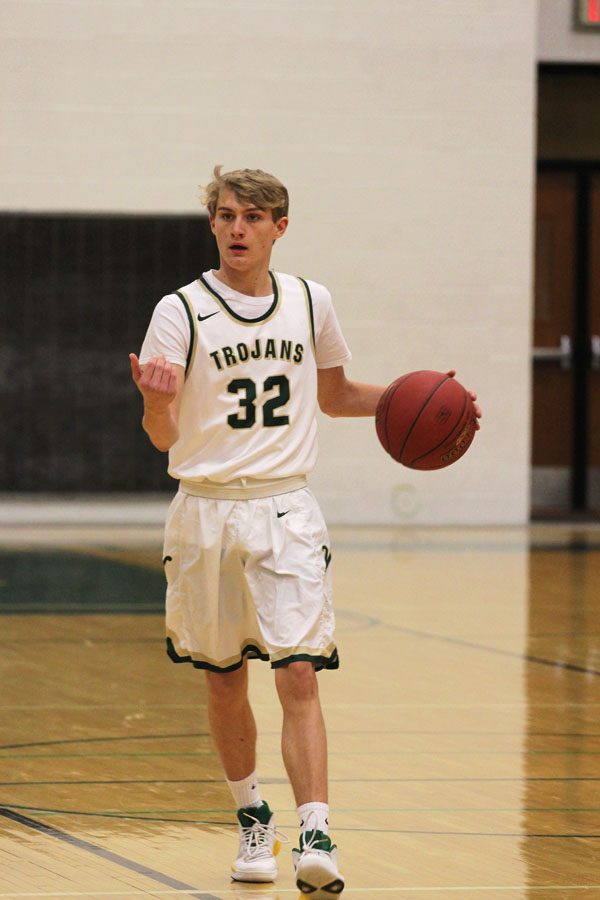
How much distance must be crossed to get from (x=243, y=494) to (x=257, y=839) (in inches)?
31.0

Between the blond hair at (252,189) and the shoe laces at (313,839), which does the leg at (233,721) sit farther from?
the blond hair at (252,189)

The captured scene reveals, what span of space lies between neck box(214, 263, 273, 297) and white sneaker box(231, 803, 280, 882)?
1199mm

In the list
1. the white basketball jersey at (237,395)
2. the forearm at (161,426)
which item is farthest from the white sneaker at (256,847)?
the forearm at (161,426)

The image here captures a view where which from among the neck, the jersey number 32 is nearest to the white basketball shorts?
the jersey number 32

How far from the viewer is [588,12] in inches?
550

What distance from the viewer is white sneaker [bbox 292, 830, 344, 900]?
11.5ft

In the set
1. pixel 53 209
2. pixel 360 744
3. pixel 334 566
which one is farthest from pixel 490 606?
pixel 53 209

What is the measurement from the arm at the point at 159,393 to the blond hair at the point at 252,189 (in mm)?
439

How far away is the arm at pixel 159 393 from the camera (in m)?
3.68

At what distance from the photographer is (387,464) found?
13.6 m

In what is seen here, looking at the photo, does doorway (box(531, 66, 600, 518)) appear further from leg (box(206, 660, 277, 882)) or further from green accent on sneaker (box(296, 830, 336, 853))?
green accent on sneaker (box(296, 830, 336, 853))

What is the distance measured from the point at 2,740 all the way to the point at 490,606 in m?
4.08

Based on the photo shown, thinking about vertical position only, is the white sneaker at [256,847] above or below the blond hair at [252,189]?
below

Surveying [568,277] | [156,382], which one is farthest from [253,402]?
[568,277]
